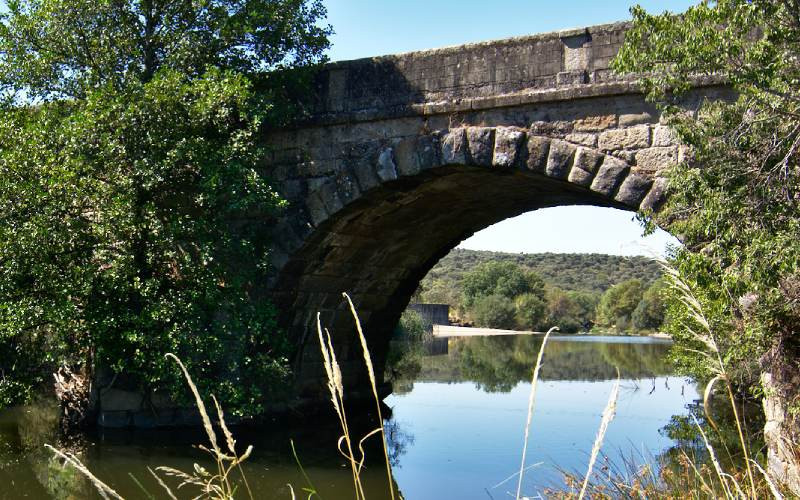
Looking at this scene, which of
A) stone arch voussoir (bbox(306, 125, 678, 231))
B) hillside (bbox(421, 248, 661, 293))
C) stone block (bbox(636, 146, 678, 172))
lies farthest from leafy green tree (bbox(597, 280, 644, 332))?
stone block (bbox(636, 146, 678, 172))

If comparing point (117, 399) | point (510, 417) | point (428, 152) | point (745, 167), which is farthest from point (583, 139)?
point (117, 399)

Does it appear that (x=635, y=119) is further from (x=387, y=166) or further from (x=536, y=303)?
(x=536, y=303)

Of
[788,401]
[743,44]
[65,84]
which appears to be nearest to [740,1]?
[743,44]

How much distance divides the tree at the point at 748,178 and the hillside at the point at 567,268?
52.4 metres

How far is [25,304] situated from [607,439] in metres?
6.63

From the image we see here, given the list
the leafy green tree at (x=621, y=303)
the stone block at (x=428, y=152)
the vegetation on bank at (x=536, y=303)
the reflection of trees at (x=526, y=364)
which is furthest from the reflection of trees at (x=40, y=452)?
the leafy green tree at (x=621, y=303)

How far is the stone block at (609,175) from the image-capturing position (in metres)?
7.94

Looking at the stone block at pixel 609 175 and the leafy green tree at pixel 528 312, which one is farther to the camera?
the leafy green tree at pixel 528 312

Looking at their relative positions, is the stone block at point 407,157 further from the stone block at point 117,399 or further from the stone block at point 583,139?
the stone block at point 117,399

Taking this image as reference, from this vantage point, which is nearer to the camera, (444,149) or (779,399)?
(779,399)

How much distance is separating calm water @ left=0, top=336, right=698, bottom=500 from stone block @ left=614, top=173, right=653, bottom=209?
2.34 m

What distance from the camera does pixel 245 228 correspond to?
9500 millimetres

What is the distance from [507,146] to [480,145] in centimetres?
30

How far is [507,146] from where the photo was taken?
28.1 ft
